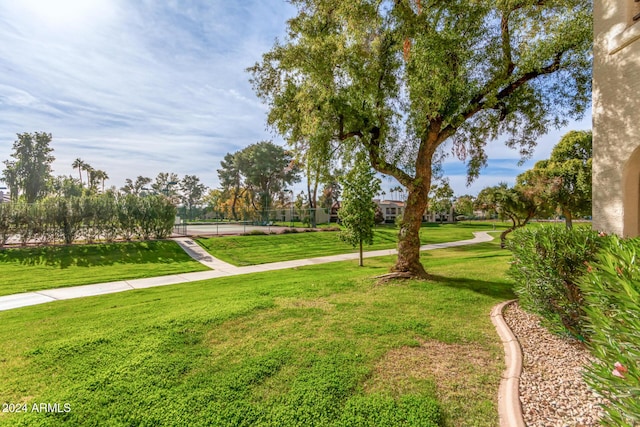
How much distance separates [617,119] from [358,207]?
26.7 ft

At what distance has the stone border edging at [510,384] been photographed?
2456 millimetres

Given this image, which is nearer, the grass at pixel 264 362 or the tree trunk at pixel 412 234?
the grass at pixel 264 362

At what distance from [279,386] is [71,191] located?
187ft

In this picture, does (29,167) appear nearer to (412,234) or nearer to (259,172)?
(259,172)

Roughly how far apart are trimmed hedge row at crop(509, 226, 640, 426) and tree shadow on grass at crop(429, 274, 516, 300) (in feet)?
5.35

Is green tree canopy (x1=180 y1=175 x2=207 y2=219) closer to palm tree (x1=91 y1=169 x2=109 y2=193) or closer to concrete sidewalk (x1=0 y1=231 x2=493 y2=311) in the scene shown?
palm tree (x1=91 y1=169 x2=109 y2=193)

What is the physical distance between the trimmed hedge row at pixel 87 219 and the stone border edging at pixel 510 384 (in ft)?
61.2

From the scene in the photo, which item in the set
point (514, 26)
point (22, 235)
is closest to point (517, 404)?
point (514, 26)

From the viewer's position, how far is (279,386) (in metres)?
3.05

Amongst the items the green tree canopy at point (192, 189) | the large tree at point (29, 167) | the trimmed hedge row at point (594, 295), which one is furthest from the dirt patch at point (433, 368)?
the green tree canopy at point (192, 189)

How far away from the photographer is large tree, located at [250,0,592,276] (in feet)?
20.3

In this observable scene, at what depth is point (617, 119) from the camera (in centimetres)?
447

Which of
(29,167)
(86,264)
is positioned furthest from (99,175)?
(86,264)

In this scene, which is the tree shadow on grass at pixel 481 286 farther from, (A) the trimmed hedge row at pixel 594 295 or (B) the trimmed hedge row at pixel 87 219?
(B) the trimmed hedge row at pixel 87 219
